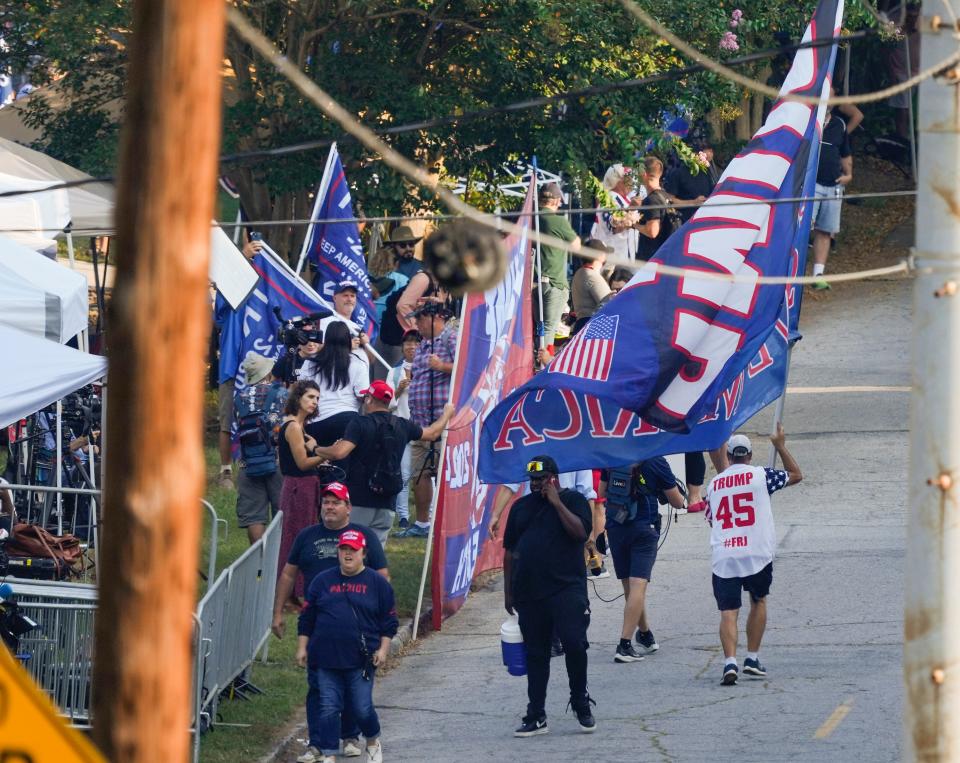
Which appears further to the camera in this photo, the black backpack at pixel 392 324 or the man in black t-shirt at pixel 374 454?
the black backpack at pixel 392 324

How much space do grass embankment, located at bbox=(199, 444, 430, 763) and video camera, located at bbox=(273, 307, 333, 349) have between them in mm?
1872

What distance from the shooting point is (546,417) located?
11164 mm

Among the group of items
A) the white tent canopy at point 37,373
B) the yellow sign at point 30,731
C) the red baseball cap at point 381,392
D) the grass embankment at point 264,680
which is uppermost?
the yellow sign at point 30,731

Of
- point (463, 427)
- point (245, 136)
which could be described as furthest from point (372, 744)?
point (245, 136)

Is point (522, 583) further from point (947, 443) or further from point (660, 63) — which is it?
point (660, 63)

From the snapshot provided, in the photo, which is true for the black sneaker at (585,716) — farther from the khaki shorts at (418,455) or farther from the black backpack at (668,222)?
the black backpack at (668,222)

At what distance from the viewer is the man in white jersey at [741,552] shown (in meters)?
12.0

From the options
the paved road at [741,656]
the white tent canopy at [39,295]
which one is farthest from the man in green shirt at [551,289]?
the white tent canopy at [39,295]

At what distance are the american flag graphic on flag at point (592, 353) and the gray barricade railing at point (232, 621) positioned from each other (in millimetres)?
2491

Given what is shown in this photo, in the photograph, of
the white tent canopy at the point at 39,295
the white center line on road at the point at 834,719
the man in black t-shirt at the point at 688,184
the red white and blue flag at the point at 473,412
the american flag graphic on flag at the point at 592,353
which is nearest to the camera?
the white center line on road at the point at 834,719

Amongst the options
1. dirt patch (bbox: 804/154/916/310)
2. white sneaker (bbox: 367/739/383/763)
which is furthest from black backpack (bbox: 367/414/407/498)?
dirt patch (bbox: 804/154/916/310)

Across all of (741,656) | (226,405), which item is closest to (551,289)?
(226,405)

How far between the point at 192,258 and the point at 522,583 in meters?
7.31

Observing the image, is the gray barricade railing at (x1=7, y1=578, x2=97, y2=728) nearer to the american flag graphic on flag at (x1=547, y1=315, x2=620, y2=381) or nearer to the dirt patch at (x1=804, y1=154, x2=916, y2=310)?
the american flag graphic on flag at (x1=547, y1=315, x2=620, y2=381)
